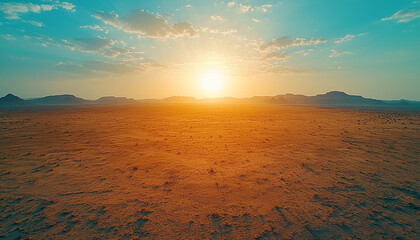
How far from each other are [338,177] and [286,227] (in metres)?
4.15

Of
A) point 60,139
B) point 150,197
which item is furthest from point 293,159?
point 60,139

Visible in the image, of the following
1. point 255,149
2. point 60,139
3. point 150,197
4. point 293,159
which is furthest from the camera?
point 60,139

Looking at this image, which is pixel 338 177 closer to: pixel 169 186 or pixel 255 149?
pixel 255 149

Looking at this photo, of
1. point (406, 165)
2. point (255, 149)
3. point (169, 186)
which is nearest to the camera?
point (169, 186)

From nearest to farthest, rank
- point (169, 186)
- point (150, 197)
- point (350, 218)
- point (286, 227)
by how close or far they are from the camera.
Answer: point (286, 227) < point (350, 218) < point (150, 197) < point (169, 186)

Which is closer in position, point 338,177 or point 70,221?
point 70,221

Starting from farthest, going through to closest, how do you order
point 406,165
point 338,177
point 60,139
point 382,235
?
point 60,139
point 406,165
point 338,177
point 382,235

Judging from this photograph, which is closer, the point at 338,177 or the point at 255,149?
the point at 338,177

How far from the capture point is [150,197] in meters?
5.54

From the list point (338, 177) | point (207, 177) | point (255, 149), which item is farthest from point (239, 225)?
point (255, 149)

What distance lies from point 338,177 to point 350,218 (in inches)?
108

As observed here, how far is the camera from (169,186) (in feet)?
20.5

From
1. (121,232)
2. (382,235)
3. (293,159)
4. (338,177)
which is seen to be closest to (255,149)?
(293,159)

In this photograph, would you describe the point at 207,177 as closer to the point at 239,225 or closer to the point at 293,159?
the point at 239,225
